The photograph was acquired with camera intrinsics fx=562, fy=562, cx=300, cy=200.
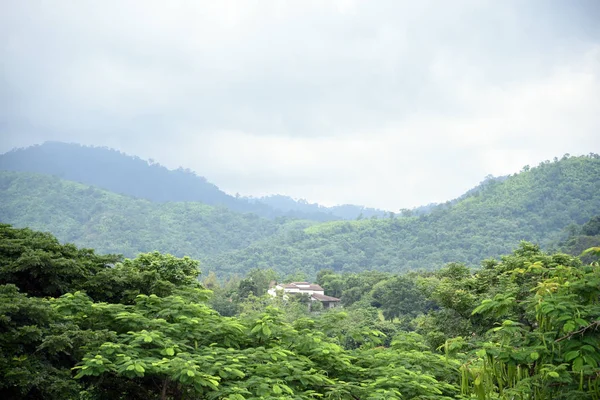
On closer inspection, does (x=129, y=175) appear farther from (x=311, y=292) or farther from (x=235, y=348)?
(x=235, y=348)

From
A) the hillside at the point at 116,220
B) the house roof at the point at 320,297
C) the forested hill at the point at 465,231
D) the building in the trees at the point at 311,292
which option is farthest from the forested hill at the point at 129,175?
the house roof at the point at 320,297

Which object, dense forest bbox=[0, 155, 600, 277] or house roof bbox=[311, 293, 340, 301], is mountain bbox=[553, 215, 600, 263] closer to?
dense forest bbox=[0, 155, 600, 277]

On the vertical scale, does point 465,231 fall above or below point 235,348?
above

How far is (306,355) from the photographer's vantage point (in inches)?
248


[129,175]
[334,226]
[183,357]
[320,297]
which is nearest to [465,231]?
[334,226]

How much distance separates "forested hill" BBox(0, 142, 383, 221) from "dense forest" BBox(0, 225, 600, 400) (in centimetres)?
16869

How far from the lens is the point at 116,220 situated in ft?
342

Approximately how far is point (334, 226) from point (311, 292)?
48781mm

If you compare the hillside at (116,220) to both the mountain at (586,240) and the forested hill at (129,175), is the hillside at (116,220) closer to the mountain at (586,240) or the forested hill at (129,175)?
the forested hill at (129,175)

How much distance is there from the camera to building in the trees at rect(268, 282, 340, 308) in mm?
48969

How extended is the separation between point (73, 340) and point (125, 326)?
31.4 inches

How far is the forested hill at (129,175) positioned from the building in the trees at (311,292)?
122160 mm

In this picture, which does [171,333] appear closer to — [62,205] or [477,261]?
[477,261]

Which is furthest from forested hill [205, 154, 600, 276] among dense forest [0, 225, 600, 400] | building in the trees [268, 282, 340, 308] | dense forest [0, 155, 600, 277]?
dense forest [0, 225, 600, 400]
